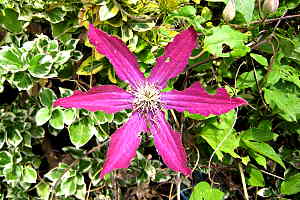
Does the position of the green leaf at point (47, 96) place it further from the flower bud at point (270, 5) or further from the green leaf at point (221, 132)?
the flower bud at point (270, 5)

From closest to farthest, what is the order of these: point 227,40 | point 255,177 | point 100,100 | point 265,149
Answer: point 100,100 < point 227,40 < point 265,149 < point 255,177

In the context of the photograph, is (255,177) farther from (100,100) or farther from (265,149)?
(100,100)

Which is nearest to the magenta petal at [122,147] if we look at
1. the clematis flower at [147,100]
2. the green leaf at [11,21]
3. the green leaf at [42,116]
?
the clematis flower at [147,100]

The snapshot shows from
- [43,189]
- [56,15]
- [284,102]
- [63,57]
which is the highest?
[56,15]

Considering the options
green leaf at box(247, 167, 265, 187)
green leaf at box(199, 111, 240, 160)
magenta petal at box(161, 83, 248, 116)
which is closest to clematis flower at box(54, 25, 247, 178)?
magenta petal at box(161, 83, 248, 116)

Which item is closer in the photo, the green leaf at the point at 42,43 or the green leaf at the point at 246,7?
the green leaf at the point at 246,7

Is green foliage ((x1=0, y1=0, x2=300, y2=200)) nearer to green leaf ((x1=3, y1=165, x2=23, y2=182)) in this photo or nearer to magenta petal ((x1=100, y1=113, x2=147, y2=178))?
green leaf ((x1=3, y1=165, x2=23, y2=182))

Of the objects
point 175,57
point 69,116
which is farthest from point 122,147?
point 69,116

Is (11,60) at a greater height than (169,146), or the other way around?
(11,60)
